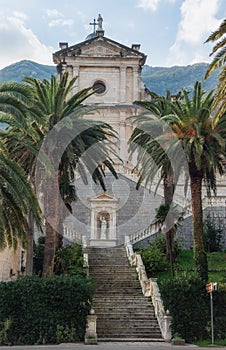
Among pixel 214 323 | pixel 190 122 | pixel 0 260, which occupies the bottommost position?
pixel 214 323

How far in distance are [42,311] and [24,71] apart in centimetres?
13647

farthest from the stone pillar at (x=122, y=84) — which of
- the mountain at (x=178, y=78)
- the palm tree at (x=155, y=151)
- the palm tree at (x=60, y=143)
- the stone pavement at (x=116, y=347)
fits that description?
the mountain at (x=178, y=78)

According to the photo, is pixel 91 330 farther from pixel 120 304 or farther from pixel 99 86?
pixel 99 86

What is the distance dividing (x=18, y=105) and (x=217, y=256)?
15196 mm

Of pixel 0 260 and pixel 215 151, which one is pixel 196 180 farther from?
pixel 0 260

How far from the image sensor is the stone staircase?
19297 millimetres

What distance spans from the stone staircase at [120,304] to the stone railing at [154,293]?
0.71 feet

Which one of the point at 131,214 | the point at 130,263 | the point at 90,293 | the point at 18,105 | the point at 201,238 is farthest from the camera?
the point at 131,214

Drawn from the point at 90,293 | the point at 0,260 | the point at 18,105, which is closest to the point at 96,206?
the point at 0,260

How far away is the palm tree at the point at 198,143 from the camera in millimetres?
20812

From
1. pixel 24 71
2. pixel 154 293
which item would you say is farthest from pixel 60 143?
pixel 24 71

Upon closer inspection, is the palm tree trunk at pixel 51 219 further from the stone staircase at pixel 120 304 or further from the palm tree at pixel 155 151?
the palm tree at pixel 155 151

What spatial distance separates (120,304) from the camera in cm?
2133

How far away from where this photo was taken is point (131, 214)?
35062 mm
